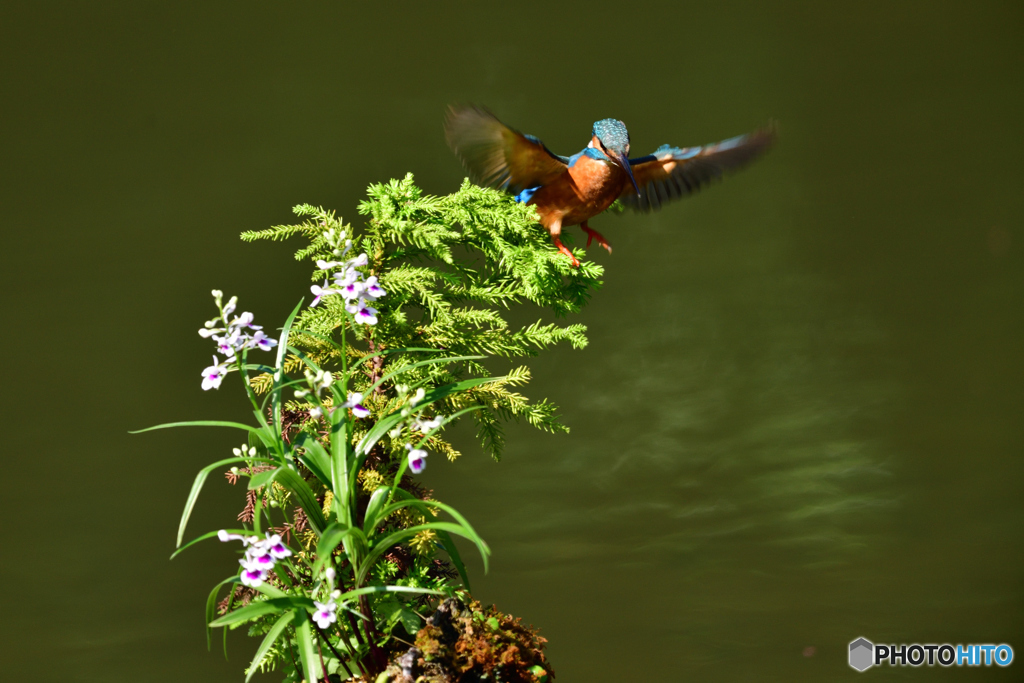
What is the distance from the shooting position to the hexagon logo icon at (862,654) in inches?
124

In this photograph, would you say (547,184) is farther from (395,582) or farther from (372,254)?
(395,582)

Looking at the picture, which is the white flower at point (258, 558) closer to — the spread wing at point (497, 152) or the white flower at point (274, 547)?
the white flower at point (274, 547)

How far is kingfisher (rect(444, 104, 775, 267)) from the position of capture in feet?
7.80

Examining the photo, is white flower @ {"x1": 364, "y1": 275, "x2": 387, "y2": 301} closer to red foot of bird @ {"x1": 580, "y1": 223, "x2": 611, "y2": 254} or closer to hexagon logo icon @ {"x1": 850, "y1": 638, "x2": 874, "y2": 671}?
red foot of bird @ {"x1": 580, "y1": 223, "x2": 611, "y2": 254}

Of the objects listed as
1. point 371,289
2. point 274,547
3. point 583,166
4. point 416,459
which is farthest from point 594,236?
point 274,547

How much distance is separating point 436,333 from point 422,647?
81 centimetres

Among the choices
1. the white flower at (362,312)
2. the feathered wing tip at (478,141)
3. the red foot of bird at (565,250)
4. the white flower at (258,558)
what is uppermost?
the feathered wing tip at (478,141)

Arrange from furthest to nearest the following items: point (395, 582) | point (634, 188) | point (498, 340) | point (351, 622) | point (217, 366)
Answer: point (634, 188) → point (498, 340) → point (395, 582) → point (351, 622) → point (217, 366)

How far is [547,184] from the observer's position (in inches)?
99.0

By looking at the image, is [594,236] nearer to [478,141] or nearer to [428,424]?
[478,141]

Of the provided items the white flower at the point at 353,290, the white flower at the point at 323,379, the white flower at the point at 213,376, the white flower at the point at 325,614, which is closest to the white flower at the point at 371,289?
the white flower at the point at 353,290

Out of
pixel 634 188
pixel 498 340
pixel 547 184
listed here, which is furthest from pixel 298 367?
pixel 634 188

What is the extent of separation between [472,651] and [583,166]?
134 centimetres

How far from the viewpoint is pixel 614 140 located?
93.7 inches
